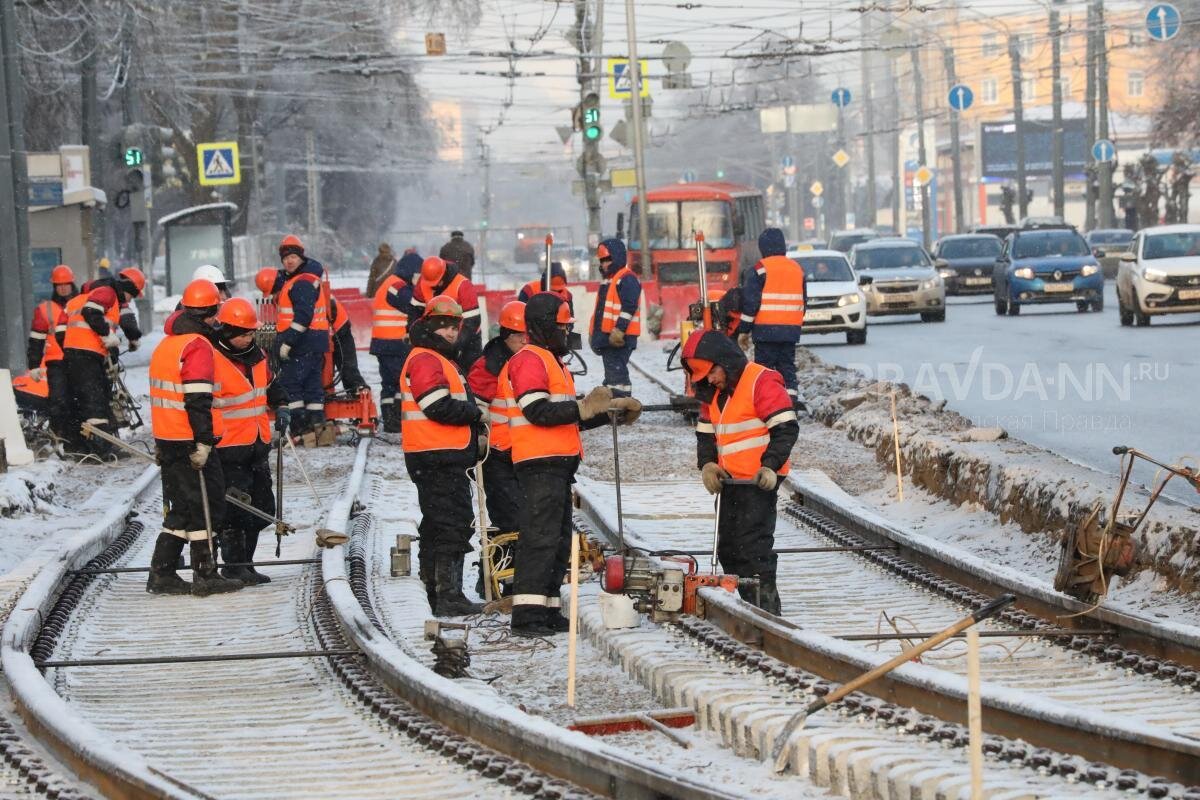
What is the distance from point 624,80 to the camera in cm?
4238

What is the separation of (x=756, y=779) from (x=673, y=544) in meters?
6.42

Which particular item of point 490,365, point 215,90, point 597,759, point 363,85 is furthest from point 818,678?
point 363,85

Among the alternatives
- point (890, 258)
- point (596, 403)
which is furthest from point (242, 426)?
point (890, 258)

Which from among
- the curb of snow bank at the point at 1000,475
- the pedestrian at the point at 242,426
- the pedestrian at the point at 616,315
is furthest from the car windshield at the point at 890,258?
the pedestrian at the point at 242,426

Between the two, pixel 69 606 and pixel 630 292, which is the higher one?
pixel 630 292

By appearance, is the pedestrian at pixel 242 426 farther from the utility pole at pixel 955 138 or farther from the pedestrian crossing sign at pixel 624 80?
the utility pole at pixel 955 138

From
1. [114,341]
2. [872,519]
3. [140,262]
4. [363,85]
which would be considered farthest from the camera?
[363,85]

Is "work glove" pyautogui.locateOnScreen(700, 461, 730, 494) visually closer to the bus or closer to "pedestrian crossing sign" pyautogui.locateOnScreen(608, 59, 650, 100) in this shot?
the bus

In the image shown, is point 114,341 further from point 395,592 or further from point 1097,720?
point 1097,720

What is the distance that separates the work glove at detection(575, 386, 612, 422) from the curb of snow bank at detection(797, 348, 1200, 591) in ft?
7.83

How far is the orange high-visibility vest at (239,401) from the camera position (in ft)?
40.2

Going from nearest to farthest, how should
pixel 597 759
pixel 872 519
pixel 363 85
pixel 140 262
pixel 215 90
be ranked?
pixel 597 759 → pixel 872 519 → pixel 140 262 → pixel 215 90 → pixel 363 85

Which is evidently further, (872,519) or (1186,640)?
(872,519)

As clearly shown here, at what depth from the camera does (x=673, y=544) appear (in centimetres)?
1352
